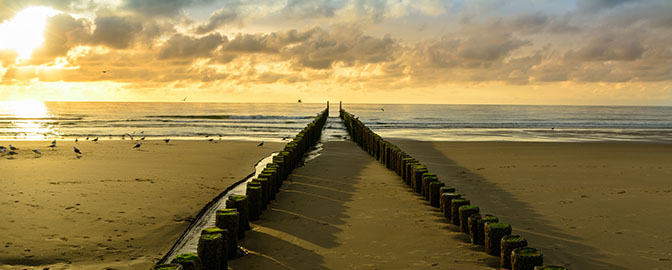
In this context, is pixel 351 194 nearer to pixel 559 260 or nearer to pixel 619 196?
pixel 559 260

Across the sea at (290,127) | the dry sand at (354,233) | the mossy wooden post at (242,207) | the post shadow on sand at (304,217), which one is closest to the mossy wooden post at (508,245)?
the dry sand at (354,233)

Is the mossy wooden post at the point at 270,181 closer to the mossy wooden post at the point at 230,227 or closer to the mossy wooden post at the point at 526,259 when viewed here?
the mossy wooden post at the point at 230,227

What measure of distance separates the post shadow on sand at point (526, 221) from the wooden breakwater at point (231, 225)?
3.00m

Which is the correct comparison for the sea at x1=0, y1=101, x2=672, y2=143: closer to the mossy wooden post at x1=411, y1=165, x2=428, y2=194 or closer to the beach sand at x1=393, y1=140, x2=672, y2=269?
the beach sand at x1=393, y1=140, x2=672, y2=269

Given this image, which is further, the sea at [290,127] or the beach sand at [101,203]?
the sea at [290,127]

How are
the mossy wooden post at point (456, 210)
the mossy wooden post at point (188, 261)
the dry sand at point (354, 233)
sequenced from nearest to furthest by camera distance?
the mossy wooden post at point (188, 261) < the dry sand at point (354, 233) < the mossy wooden post at point (456, 210)

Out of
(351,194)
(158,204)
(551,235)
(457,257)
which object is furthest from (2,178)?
(551,235)

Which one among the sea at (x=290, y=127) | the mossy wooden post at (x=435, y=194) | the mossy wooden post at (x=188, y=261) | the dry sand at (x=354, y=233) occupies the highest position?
the sea at (x=290, y=127)

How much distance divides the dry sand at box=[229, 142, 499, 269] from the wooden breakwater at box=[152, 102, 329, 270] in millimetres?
193

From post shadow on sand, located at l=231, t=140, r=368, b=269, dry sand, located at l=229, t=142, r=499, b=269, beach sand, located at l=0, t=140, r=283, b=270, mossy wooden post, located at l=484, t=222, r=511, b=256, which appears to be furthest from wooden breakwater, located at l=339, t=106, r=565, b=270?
beach sand, located at l=0, t=140, r=283, b=270

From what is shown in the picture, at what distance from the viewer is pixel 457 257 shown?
6.24 m

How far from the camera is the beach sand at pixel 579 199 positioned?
649cm

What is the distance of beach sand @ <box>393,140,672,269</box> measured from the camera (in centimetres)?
649

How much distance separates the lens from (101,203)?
30.6 ft
